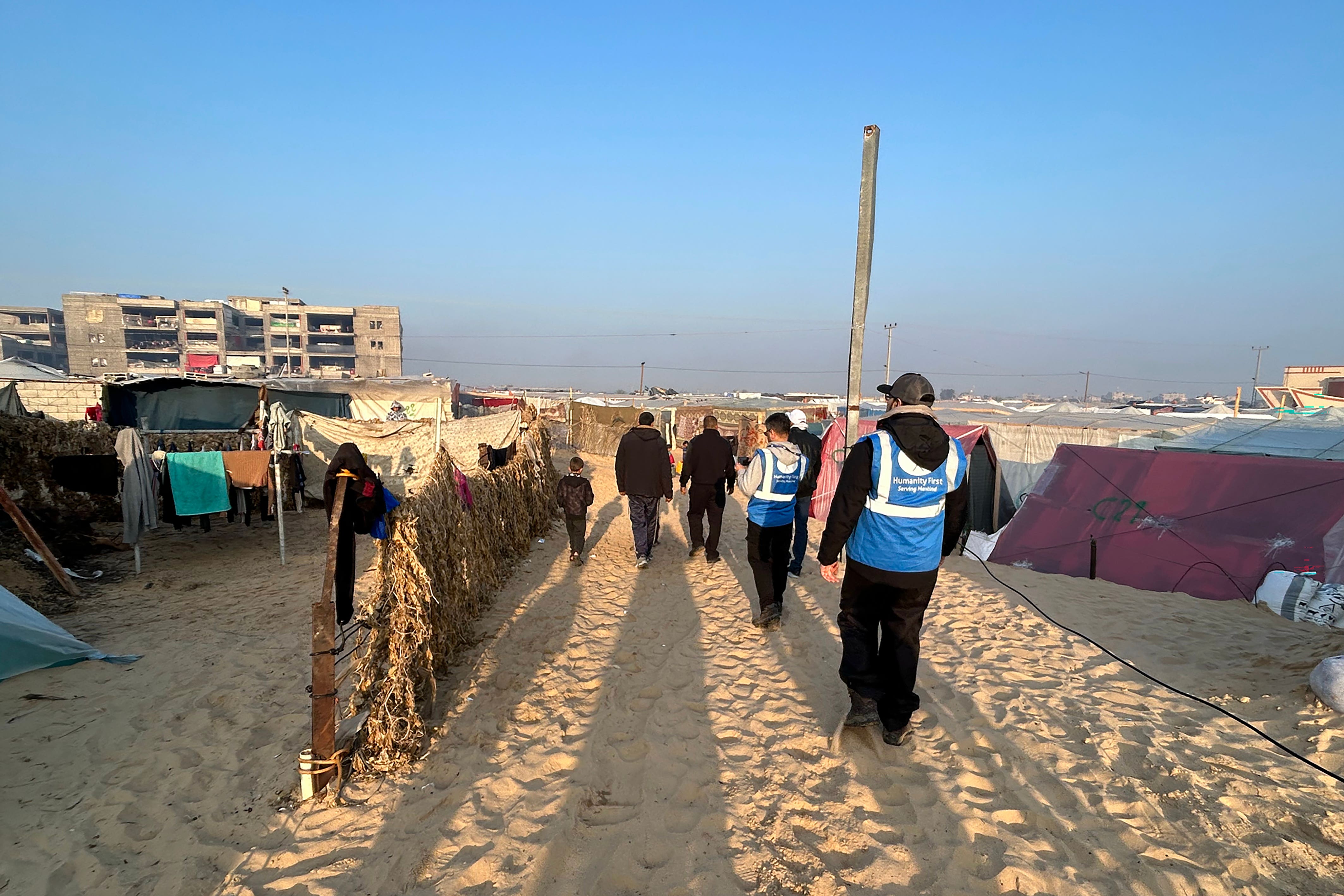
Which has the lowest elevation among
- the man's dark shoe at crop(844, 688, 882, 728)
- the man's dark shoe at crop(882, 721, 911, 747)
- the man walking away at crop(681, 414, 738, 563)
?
the man's dark shoe at crop(882, 721, 911, 747)

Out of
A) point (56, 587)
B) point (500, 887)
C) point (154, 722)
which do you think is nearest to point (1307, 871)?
point (500, 887)

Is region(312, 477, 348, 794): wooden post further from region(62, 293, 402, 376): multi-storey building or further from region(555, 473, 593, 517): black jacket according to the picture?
region(62, 293, 402, 376): multi-storey building

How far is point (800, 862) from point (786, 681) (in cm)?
169

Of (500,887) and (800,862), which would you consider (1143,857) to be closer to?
(800,862)

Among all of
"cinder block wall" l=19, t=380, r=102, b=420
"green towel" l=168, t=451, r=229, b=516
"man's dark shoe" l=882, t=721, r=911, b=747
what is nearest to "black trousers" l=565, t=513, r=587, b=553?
"green towel" l=168, t=451, r=229, b=516

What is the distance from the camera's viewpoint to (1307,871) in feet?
7.11

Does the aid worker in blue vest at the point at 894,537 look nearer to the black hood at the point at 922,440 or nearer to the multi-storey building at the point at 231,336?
the black hood at the point at 922,440

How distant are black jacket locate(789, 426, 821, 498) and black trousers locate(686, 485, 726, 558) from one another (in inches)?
52.9

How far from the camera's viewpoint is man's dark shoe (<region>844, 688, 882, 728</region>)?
126 inches

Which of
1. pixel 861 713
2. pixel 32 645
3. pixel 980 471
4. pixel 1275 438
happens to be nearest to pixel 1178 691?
pixel 861 713

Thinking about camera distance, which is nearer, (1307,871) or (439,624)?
(1307,871)

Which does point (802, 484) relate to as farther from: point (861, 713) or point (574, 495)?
point (574, 495)

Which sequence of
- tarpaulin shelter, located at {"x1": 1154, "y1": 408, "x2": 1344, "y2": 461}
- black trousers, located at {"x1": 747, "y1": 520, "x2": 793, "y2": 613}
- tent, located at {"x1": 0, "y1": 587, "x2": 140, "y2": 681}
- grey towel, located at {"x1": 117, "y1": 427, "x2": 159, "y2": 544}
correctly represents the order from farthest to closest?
tarpaulin shelter, located at {"x1": 1154, "y1": 408, "x2": 1344, "y2": 461}
grey towel, located at {"x1": 117, "y1": 427, "x2": 159, "y2": 544}
black trousers, located at {"x1": 747, "y1": 520, "x2": 793, "y2": 613}
tent, located at {"x1": 0, "y1": 587, "x2": 140, "y2": 681}

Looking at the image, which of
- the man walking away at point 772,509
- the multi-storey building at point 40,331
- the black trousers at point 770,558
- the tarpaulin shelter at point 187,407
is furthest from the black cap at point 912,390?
the multi-storey building at point 40,331
